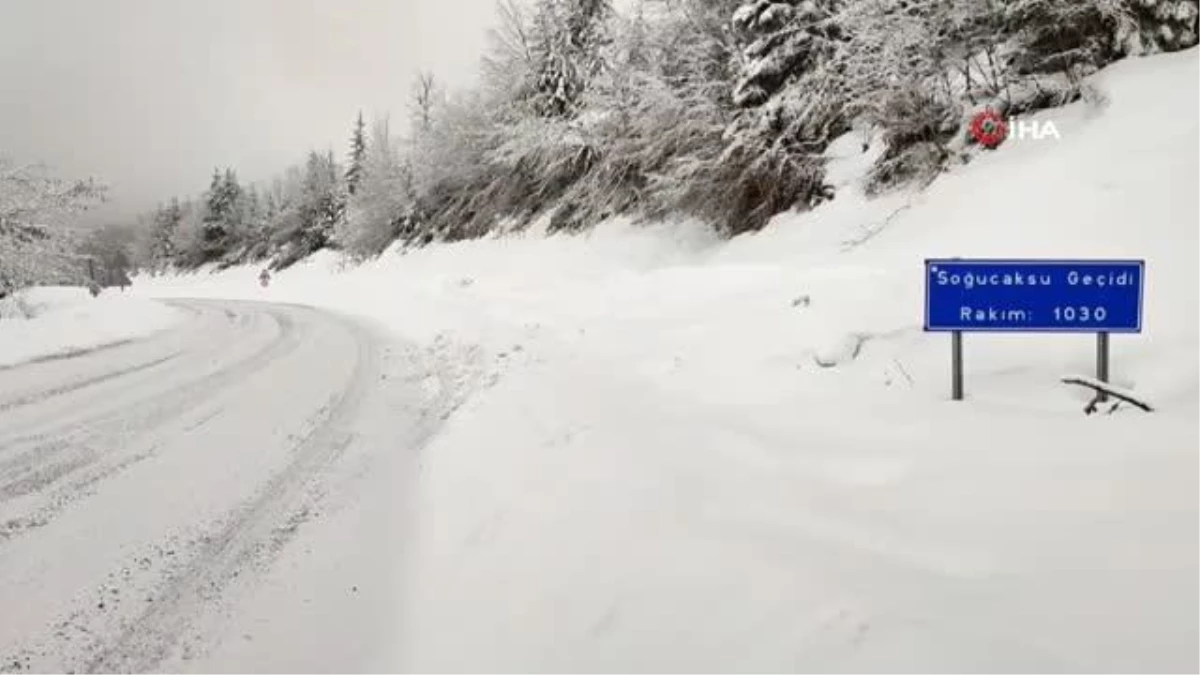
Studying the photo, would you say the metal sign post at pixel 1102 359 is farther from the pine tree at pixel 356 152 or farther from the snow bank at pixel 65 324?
the pine tree at pixel 356 152

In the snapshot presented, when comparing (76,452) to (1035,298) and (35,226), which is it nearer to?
(1035,298)

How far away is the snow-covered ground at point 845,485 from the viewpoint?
294cm

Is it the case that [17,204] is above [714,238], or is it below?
above

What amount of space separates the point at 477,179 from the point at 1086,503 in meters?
37.7

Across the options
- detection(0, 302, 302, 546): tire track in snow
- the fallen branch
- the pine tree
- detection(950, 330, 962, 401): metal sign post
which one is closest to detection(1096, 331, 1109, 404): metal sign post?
the fallen branch

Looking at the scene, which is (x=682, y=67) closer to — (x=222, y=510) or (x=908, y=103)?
(x=908, y=103)

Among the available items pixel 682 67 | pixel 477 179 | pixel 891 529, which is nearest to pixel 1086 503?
pixel 891 529

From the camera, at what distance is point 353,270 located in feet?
156

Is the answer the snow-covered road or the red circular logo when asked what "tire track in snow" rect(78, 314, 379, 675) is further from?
the red circular logo

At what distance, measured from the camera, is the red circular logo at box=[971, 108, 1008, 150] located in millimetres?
12891

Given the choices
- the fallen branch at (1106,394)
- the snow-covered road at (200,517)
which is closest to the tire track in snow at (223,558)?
the snow-covered road at (200,517)
